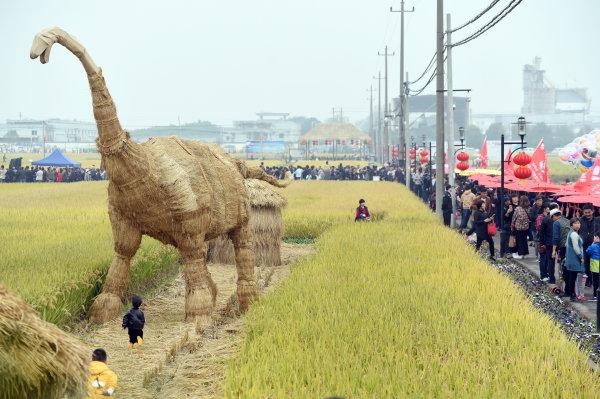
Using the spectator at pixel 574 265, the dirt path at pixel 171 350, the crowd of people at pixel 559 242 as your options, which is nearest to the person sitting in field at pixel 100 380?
the dirt path at pixel 171 350

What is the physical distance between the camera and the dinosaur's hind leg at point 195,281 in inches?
417

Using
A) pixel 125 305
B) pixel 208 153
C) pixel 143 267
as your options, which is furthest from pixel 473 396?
pixel 143 267

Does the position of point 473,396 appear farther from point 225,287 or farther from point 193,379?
point 225,287

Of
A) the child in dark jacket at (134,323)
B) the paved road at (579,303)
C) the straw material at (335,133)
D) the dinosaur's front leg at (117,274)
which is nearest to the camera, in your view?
the child in dark jacket at (134,323)

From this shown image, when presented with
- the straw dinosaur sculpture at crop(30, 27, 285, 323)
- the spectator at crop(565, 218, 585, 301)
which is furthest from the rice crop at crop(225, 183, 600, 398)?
the spectator at crop(565, 218, 585, 301)

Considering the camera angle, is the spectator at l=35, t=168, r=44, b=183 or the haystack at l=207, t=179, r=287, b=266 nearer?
the haystack at l=207, t=179, r=287, b=266

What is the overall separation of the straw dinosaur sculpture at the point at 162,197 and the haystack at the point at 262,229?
16.3ft

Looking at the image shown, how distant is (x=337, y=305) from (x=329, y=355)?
210 cm

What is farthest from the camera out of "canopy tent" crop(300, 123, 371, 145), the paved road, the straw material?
the straw material

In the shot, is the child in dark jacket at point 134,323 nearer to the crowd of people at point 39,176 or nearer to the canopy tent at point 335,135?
the crowd of people at point 39,176

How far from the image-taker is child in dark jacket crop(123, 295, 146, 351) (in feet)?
30.6

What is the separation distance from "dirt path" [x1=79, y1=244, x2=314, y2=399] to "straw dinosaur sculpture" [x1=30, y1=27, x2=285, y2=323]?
428mm

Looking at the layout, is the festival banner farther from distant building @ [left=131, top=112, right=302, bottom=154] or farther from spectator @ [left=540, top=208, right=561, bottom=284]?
distant building @ [left=131, top=112, right=302, bottom=154]

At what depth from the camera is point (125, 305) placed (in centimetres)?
1204
